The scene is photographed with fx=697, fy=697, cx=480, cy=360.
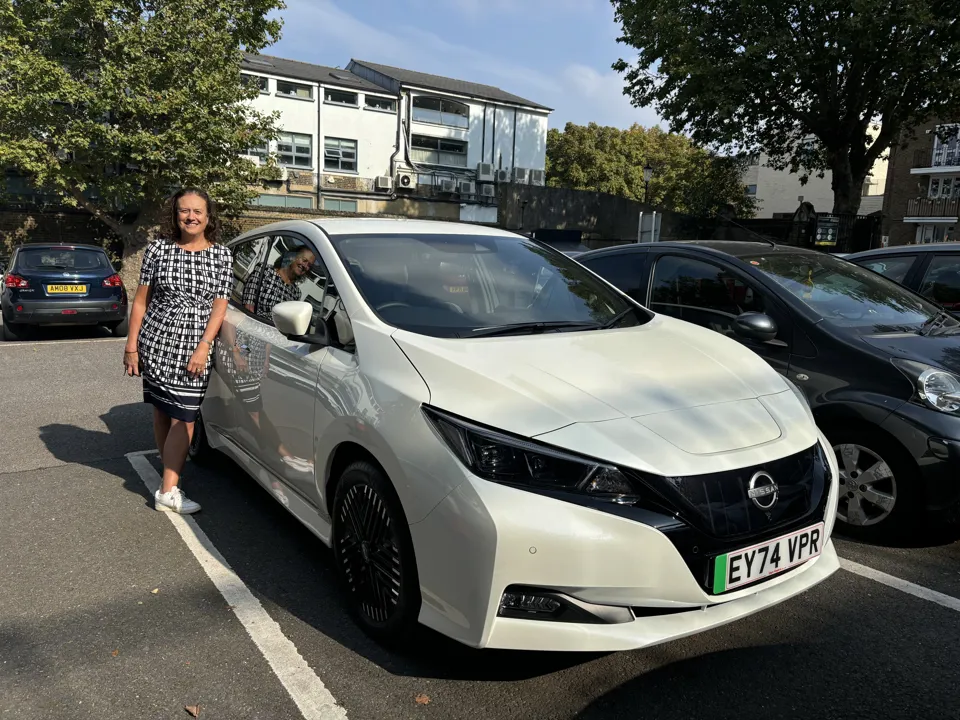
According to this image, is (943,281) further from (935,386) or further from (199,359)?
(199,359)

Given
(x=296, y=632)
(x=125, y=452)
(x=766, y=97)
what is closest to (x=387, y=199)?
(x=766, y=97)

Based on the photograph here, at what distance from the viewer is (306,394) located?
9.97 ft

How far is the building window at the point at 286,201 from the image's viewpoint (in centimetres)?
3744

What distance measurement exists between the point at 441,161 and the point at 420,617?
42.6 metres

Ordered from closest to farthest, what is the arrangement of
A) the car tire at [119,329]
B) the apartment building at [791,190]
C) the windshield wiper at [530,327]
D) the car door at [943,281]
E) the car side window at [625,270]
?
1. the windshield wiper at [530,327]
2. the car side window at [625,270]
3. the car door at [943,281]
4. the car tire at [119,329]
5. the apartment building at [791,190]

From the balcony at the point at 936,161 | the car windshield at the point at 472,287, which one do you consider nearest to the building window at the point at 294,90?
the balcony at the point at 936,161

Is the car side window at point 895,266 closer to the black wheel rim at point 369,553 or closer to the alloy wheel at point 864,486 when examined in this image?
the alloy wheel at point 864,486

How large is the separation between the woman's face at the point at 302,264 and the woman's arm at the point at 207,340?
2.17 feet

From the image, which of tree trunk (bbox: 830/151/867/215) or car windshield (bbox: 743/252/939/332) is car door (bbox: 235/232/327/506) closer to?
car windshield (bbox: 743/252/939/332)

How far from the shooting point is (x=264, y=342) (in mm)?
3545

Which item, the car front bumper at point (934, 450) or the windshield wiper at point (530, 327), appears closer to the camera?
the windshield wiper at point (530, 327)

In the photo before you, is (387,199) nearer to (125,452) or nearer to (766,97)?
(766,97)

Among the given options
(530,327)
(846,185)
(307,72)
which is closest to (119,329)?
(530,327)

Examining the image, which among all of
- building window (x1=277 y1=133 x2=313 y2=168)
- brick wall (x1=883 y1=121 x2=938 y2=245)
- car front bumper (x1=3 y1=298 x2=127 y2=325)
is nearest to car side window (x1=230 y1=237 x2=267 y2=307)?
car front bumper (x1=3 y1=298 x2=127 y2=325)
